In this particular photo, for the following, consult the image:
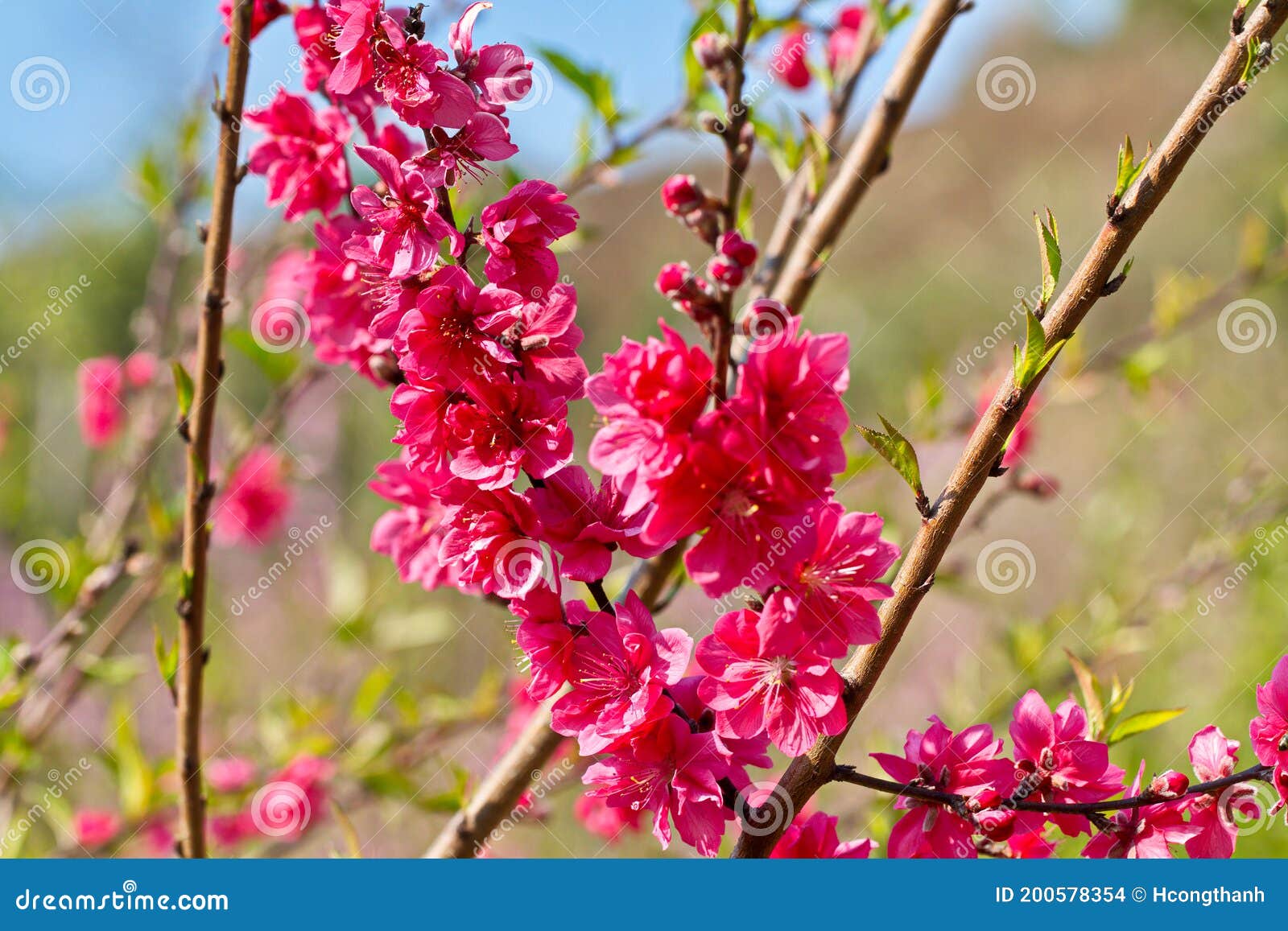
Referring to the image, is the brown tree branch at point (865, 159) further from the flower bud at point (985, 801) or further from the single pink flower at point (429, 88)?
the flower bud at point (985, 801)

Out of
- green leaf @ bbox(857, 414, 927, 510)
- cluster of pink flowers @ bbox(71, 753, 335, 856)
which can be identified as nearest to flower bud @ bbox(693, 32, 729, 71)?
green leaf @ bbox(857, 414, 927, 510)

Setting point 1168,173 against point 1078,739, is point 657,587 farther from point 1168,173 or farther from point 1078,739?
point 1168,173

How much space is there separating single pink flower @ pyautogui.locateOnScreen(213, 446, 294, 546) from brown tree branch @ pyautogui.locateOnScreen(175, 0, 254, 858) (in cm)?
128

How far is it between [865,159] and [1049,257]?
61 centimetres

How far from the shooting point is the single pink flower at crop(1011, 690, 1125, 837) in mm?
865

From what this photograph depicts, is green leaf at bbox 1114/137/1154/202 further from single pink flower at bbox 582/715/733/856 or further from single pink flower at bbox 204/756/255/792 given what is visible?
single pink flower at bbox 204/756/255/792

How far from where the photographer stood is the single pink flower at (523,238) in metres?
0.84

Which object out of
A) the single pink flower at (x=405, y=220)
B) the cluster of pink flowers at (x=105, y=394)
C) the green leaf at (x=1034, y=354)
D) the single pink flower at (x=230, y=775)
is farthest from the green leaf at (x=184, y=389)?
the cluster of pink flowers at (x=105, y=394)

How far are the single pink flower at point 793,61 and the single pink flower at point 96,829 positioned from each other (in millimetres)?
1973

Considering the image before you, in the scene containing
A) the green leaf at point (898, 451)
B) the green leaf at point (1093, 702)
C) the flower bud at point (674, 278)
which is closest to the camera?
the flower bud at point (674, 278)

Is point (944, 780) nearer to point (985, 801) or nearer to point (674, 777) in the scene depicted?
point (985, 801)

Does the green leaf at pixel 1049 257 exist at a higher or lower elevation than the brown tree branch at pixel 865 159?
lower

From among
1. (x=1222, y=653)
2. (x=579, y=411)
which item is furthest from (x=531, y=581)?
(x=579, y=411)

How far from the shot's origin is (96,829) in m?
2.18
